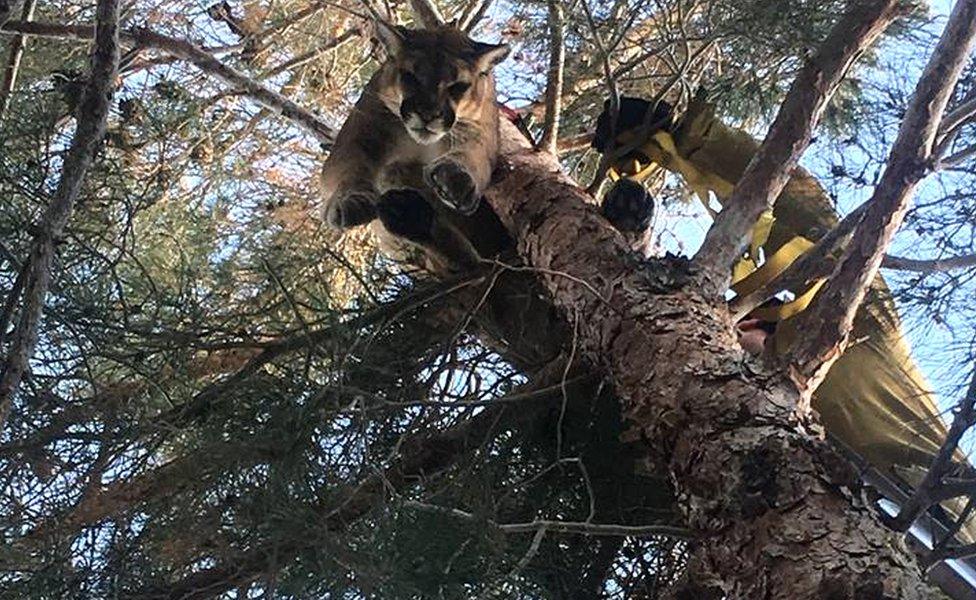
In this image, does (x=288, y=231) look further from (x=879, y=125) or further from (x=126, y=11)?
(x=879, y=125)

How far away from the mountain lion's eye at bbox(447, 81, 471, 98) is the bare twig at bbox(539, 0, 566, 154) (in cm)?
28

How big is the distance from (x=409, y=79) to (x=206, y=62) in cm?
60

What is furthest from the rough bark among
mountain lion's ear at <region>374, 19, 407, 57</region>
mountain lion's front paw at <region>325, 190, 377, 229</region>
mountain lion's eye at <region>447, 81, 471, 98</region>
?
mountain lion's ear at <region>374, 19, 407, 57</region>

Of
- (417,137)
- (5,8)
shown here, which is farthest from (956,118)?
(5,8)

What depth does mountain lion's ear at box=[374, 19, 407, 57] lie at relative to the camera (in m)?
3.66

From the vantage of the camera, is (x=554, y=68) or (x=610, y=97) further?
(x=554, y=68)

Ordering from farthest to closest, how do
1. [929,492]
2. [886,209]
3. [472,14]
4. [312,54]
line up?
[312,54] → [472,14] → [886,209] → [929,492]

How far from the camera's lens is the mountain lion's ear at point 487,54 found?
3.72 meters

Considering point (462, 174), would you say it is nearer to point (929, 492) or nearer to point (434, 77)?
point (434, 77)

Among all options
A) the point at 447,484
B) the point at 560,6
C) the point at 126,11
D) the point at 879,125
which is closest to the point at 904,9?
the point at 879,125

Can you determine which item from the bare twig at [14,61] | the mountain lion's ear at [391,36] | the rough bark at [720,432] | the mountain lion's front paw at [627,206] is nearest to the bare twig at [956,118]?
the rough bark at [720,432]

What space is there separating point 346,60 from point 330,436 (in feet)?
8.19

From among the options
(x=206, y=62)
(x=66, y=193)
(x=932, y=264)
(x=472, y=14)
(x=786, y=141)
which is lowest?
(x=932, y=264)

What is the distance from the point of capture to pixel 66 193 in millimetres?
2234
